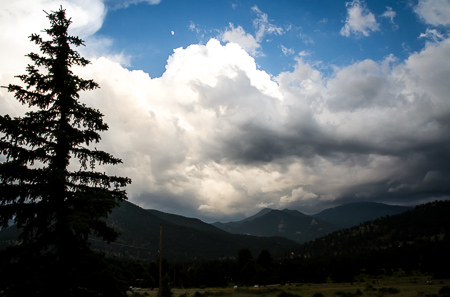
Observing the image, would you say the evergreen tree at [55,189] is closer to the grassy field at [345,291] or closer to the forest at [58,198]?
the forest at [58,198]

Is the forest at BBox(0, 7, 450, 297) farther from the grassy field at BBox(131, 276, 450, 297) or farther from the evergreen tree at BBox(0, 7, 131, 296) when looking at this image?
the grassy field at BBox(131, 276, 450, 297)

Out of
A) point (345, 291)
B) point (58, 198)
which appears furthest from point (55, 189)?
point (345, 291)

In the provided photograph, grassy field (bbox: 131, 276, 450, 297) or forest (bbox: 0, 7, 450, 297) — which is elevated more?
forest (bbox: 0, 7, 450, 297)

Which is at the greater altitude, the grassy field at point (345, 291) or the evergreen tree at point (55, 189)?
the evergreen tree at point (55, 189)

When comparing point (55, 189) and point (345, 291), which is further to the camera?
point (345, 291)

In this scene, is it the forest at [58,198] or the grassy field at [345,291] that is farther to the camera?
the grassy field at [345,291]

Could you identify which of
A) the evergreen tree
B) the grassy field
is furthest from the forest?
the grassy field

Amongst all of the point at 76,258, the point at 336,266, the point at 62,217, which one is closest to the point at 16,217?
the point at 62,217

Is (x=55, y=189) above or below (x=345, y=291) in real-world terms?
above

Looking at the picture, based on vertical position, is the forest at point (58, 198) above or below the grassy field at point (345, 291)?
above

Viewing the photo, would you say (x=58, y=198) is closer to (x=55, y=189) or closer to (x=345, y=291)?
(x=55, y=189)

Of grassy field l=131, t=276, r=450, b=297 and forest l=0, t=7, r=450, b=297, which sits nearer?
forest l=0, t=7, r=450, b=297

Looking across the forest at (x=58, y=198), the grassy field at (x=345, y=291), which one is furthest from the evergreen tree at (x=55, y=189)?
the grassy field at (x=345, y=291)

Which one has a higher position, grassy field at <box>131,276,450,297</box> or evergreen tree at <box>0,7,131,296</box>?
evergreen tree at <box>0,7,131,296</box>
